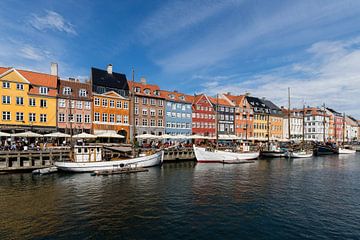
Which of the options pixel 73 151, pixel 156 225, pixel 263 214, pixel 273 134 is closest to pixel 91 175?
pixel 73 151

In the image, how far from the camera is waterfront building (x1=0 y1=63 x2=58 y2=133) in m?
41.1

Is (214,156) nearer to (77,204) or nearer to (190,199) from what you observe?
(190,199)

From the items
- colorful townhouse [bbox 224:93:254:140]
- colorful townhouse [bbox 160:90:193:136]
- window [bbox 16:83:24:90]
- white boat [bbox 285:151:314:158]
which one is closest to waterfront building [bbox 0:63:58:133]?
window [bbox 16:83:24:90]

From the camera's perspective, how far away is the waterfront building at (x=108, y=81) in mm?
51500

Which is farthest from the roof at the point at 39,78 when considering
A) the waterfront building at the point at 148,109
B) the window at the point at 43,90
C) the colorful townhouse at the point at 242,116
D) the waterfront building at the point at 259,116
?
the waterfront building at the point at 259,116

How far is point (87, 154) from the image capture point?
30578 millimetres

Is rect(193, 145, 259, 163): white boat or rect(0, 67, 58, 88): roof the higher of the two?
rect(0, 67, 58, 88): roof

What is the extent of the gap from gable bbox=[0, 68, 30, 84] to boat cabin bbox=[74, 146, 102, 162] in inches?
914

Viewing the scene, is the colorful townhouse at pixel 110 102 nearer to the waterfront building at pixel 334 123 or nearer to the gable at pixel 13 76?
the gable at pixel 13 76

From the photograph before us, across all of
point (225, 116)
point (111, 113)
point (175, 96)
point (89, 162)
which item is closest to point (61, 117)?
point (111, 113)

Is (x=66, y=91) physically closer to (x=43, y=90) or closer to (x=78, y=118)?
(x=43, y=90)

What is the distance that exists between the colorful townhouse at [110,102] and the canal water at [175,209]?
25565 millimetres

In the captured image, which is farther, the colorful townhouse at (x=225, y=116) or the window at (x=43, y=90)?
the colorful townhouse at (x=225, y=116)

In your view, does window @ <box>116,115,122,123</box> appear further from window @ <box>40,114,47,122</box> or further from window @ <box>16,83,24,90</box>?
window @ <box>16,83,24,90</box>
